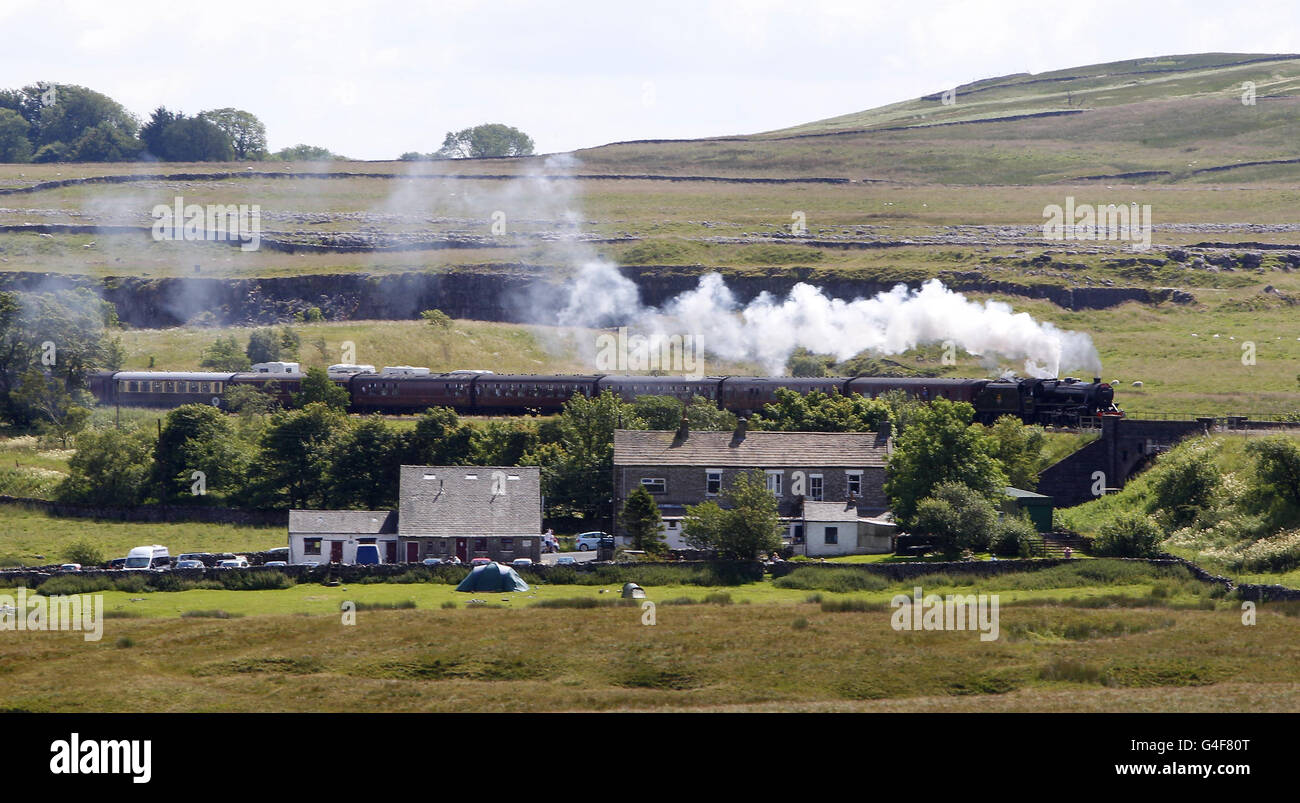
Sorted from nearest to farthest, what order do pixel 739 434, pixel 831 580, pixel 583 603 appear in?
pixel 583 603
pixel 831 580
pixel 739 434

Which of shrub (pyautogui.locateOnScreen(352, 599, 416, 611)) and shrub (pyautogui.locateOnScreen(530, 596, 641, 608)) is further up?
shrub (pyautogui.locateOnScreen(352, 599, 416, 611))

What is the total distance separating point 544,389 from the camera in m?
86.8

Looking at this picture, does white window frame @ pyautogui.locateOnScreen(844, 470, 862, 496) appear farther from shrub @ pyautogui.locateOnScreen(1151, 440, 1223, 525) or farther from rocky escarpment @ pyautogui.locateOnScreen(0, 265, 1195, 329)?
rocky escarpment @ pyautogui.locateOnScreen(0, 265, 1195, 329)

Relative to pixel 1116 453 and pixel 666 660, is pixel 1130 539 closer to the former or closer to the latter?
pixel 1116 453

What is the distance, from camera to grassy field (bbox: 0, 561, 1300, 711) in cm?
3409

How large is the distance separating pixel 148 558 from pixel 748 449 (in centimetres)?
2441

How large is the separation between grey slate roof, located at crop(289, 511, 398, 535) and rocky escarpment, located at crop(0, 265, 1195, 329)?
64.9 meters

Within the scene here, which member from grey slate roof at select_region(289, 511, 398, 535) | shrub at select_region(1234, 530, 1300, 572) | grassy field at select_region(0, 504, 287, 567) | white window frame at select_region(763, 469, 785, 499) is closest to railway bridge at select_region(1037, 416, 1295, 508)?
white window frame at select_region(763, 469, 785, 499)

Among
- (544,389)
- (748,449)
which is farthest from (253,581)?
(544,389)

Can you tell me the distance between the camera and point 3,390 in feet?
293

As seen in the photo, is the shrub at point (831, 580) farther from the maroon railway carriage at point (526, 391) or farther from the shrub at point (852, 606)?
the maroon railway carriage at point (526, 391)

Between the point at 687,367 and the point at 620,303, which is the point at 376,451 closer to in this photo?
the point at 687,367

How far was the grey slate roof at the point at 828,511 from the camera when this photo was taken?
192 feet
